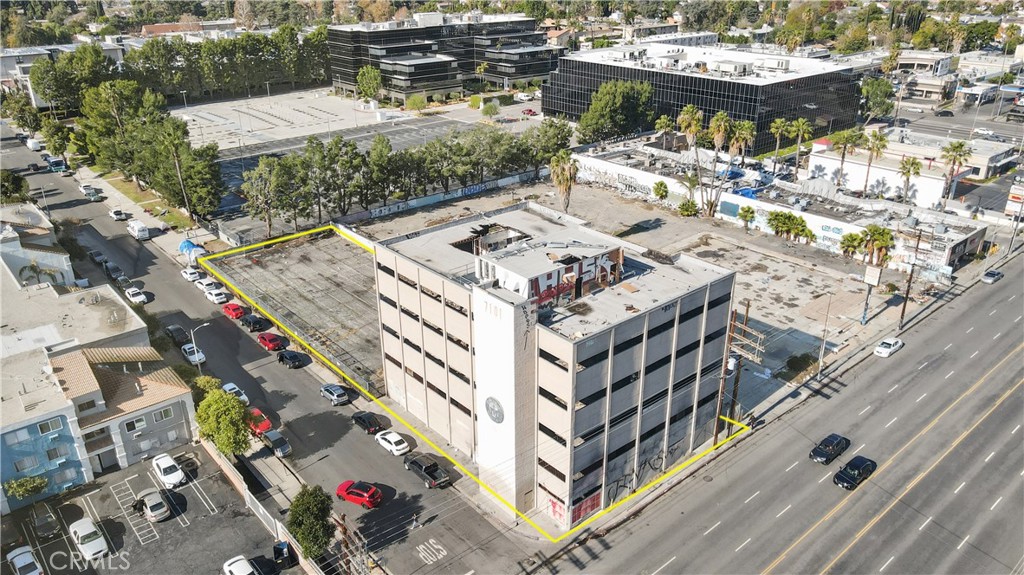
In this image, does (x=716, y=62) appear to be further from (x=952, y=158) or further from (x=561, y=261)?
(x=561, y=261)

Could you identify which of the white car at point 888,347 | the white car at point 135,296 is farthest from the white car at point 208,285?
the white car at point 888,347

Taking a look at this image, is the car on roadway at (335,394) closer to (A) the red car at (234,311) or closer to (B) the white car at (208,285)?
(A) the red car at (234,311)

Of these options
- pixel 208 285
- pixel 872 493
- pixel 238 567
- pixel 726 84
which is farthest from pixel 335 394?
pixel 726 84

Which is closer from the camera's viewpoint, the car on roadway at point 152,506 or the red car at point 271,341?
the car on roadway at point 152,506

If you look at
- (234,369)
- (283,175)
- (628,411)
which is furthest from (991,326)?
(283,175)

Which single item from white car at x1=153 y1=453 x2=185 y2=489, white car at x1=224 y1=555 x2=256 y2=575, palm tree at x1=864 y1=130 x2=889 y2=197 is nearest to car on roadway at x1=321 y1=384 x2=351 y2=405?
white car at x1=153 y1=453 x2=185 y2=489
